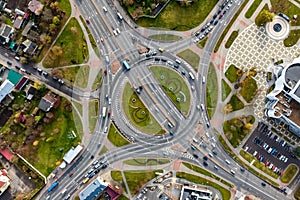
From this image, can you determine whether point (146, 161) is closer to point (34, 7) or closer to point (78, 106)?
point (78, 106)

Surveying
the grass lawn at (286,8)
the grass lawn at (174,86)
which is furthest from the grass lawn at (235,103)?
the grass lawn at (286,8)

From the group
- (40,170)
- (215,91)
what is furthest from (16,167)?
(215,91)

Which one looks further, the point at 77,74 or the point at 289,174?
the point at 77,74

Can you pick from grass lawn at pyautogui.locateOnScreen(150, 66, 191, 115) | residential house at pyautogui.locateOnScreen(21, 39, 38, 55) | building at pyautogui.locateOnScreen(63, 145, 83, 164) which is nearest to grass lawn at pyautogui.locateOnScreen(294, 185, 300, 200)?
grass lawn at pyautogui.locateOnScreen(150, 66, 191, 115)

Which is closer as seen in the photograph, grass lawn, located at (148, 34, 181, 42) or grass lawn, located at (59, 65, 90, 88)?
grass lawn, located at (59, 65, 90, 88)

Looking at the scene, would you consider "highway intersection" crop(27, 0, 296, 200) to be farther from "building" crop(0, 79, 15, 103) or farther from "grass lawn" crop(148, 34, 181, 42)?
"building" crop(0, 79, 15, 103)

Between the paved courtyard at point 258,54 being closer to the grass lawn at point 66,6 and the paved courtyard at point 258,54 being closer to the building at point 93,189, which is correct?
the grass lawn at point 66,6

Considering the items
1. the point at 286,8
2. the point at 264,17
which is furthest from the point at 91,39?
the point at 286,8

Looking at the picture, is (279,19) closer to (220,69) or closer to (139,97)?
(220,69)
